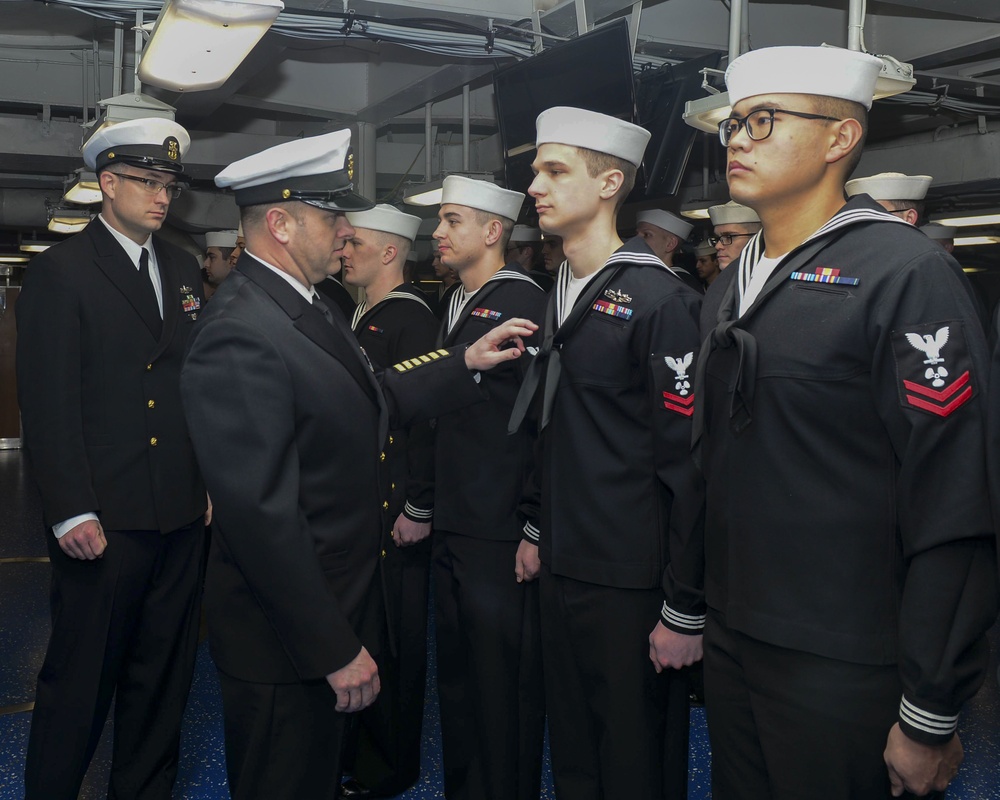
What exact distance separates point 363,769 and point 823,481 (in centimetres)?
197

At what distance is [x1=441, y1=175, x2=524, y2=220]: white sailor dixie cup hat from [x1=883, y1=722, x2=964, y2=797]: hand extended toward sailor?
87.0 inches


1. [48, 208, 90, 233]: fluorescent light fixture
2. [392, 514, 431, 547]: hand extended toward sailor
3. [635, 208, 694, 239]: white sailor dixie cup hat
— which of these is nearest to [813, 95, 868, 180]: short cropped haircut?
[392, 514, 431, 547]: hand extended toward sailor

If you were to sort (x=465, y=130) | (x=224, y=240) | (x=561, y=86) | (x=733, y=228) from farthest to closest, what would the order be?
(x=224, y=240) → (x=465, y=130) → (x=733, y=228) → (x=561, y=86)

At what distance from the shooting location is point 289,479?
5.83 feet

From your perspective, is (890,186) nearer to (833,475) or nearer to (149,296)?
(833,475)

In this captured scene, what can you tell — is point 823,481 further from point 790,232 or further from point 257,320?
point 257,320

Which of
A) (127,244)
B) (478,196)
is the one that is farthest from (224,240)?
(127,244)

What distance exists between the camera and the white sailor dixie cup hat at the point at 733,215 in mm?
4820

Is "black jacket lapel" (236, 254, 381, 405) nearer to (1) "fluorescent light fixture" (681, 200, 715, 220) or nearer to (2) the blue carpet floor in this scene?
(2) the blue carpet floor

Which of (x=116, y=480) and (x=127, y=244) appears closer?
(x=116, y=480)

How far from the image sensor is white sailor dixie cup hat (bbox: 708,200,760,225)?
4.82m

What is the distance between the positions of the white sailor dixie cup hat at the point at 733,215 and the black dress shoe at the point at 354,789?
3.33m

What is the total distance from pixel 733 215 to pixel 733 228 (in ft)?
0.47

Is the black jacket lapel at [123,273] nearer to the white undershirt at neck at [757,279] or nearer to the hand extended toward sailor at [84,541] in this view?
the hand extended toward sailor at [84,541]
